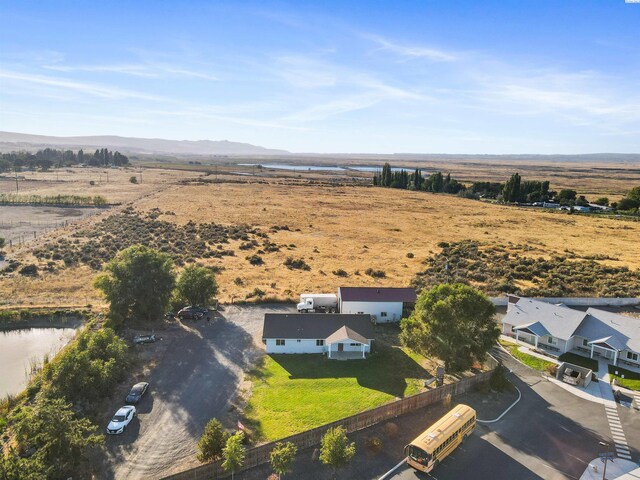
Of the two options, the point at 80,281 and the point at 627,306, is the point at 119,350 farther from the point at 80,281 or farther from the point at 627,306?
the point at 627,306

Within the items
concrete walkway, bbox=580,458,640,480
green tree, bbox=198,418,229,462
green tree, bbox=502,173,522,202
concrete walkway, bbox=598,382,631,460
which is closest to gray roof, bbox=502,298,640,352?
concrete walkway, bbox=598,382,631,460

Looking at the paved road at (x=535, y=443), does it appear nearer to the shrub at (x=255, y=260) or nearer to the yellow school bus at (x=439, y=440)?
the yellow school bus at (x=439, y=440)

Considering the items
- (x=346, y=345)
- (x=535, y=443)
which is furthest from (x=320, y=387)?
(x=535, y=443)

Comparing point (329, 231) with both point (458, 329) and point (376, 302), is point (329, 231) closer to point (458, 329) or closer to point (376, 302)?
point (376, 302)

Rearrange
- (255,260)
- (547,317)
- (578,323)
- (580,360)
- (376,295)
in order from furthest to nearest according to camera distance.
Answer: (255,260) < (376,295) < (547,317) < (578,323) < (580,360)

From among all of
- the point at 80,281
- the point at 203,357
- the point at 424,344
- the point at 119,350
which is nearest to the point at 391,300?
the point at 424,344
